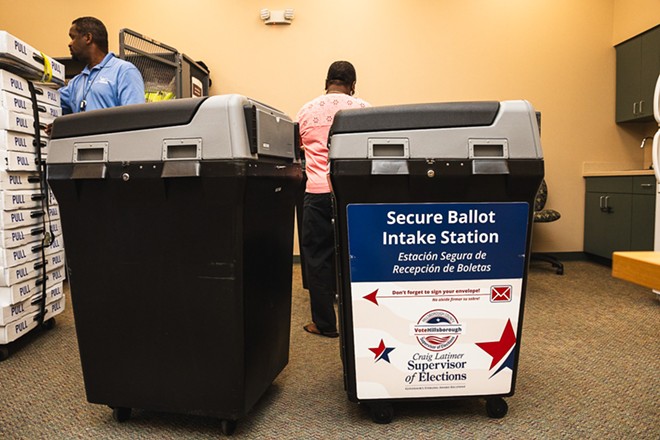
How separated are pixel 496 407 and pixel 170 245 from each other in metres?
1.06

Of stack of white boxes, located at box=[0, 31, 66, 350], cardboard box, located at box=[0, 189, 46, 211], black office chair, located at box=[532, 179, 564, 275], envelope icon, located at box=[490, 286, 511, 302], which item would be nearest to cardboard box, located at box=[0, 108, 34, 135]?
stack of white boxes, located at box=[0, 31, 66, 350]

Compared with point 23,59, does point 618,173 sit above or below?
below

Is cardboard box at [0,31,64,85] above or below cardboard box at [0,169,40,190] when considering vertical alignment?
above

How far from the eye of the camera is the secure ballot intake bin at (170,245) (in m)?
1.21

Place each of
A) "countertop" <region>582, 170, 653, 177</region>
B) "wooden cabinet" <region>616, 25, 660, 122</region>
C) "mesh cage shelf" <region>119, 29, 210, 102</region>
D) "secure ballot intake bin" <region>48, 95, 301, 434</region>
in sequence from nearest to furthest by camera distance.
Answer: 1. "secure ballot intake bin" <region>48, 95, 301, 434</region>
2. "mesh cage shelf" <region>119, 29, 210, 102</region>
3. "countertop" <region>582, 170, 653, 177</region>
4. "wooden cabinet" <region>616, 25, 660, 122</region>

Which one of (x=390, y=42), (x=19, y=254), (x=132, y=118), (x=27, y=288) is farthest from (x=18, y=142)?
(x=390, y=42)

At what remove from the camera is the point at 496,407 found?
143 centimetres

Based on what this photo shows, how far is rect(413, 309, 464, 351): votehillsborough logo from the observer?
135cm

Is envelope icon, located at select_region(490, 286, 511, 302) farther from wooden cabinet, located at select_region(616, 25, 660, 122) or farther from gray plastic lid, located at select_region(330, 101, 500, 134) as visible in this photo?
wooden cabinet, located at select_region(616, 25, 660, 122)

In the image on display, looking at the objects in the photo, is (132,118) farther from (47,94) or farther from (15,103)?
(47,94)

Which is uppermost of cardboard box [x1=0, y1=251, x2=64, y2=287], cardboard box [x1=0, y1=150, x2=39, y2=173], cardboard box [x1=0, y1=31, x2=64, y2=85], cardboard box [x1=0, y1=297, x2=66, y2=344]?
cardboard box [x1=0, y1=31, x2=64, y2=85]

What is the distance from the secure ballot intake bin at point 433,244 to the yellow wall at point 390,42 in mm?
2963

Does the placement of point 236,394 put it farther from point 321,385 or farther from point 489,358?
point 489,358

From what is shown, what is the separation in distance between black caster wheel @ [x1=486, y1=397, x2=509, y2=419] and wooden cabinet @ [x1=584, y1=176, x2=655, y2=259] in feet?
8.98
